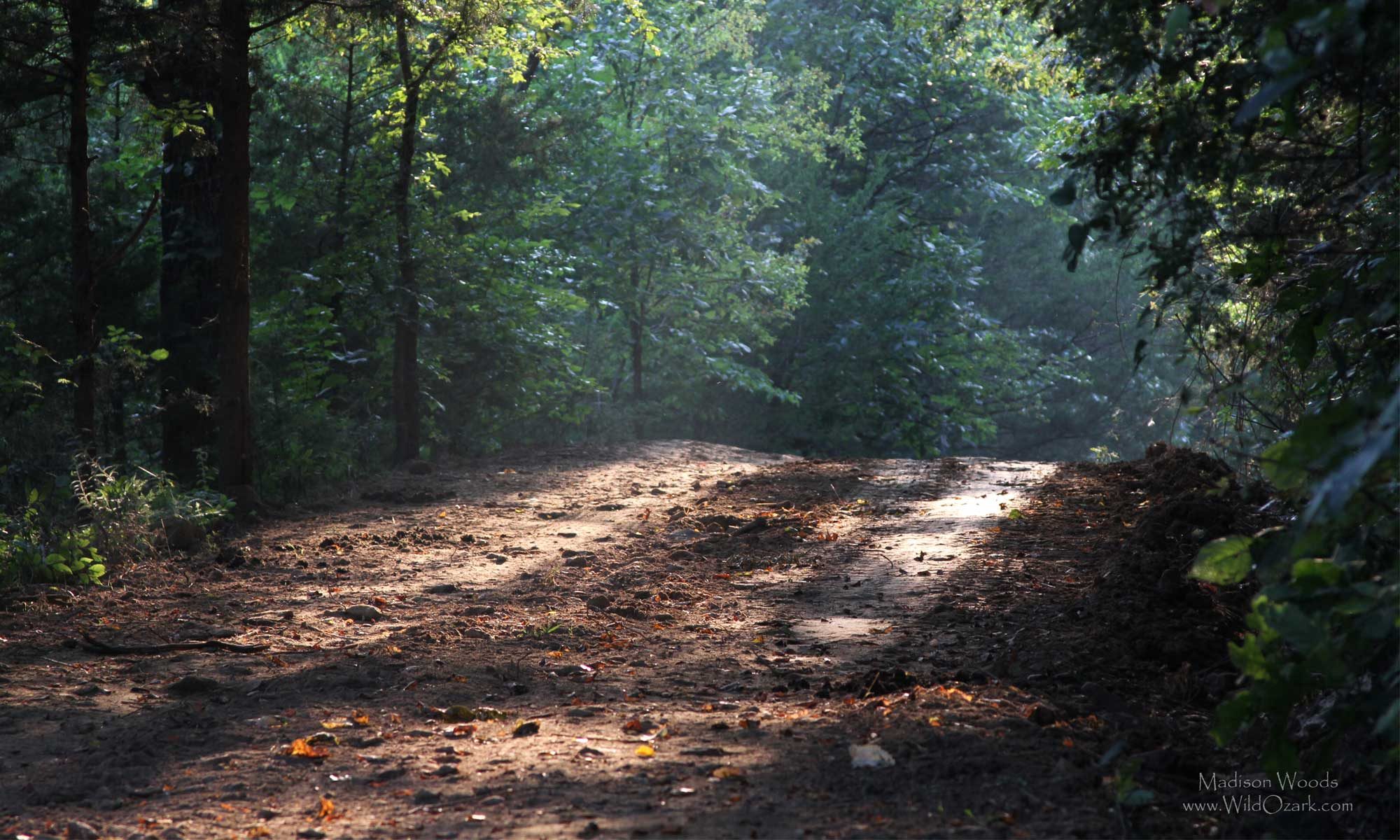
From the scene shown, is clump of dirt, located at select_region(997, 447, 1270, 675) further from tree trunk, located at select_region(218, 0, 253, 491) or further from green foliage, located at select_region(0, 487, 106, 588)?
tree trunk, located at select_region(218, 0, 253, 491)

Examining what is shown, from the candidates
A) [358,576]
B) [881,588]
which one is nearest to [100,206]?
→ [358,576]

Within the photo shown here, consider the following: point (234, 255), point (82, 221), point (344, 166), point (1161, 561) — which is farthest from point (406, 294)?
point (1161, 561)

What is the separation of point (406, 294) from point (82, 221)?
4.69 metres

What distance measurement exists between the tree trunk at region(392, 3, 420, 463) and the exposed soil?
4.75m

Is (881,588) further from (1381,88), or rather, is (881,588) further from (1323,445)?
(1323,445)

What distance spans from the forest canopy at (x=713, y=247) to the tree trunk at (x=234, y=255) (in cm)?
3

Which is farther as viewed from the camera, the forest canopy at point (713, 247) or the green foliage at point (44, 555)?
the green foliage at point (44, 555)

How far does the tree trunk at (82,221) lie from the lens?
8.81 meters

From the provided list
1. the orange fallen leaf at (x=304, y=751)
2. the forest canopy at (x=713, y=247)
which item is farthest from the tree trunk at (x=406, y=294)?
the orange fallen leaf at (x=304, y=751)

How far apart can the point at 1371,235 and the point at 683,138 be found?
17.4m

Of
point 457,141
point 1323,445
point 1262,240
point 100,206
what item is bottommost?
point 1323,445

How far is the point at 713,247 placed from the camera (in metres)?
21.4

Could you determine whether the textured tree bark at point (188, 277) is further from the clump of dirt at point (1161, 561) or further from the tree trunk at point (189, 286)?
the clump of dirt at point (1161, 561)

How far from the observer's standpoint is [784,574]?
762cm
